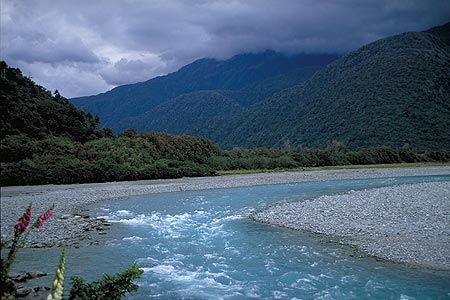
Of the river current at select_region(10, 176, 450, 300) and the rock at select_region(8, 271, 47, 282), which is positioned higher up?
the rock at select_region(8, 271, 47, 282)

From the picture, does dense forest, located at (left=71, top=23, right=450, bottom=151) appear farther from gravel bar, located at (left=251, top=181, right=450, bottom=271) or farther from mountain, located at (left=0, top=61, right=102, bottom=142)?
mountain, located at (left=0, top=61, right=102, bottom=142)

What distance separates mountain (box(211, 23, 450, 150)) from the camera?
253 ft

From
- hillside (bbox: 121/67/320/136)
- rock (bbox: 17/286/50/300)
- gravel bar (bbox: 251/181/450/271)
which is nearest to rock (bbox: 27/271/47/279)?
rock (bbox: 17/286/50/300)

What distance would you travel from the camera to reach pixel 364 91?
294ft

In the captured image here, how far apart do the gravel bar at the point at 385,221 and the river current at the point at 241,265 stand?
792 mm

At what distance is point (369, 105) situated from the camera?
8462 centimetres

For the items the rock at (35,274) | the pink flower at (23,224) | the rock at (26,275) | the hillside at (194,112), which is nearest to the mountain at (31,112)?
the pink flower at (23,224)

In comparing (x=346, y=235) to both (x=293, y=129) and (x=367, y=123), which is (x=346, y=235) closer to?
(x=367, y=123)

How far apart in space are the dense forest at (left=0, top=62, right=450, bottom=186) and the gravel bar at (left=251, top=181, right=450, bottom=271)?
859 centimetres

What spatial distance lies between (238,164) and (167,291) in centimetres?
5029

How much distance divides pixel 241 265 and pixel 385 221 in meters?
7.48

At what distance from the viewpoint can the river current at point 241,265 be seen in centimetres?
870

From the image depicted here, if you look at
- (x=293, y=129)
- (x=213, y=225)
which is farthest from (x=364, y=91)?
(x=213, y=225)

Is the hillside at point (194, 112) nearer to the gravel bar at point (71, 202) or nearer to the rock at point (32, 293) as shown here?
the gravel bar at point (71, 202)
